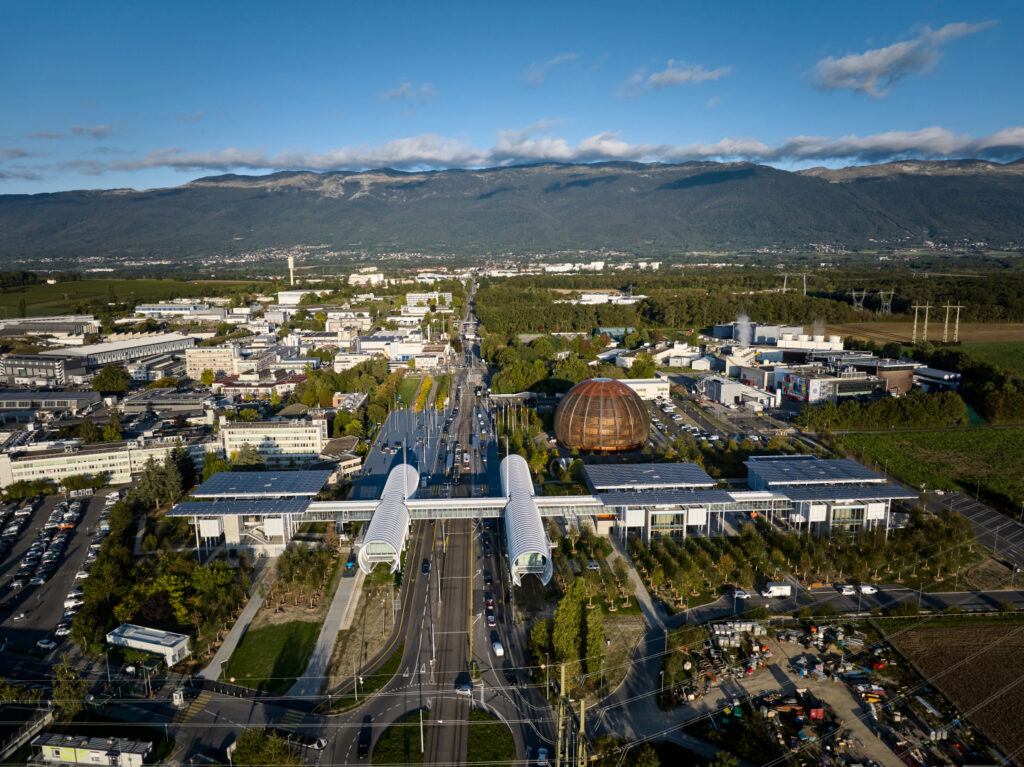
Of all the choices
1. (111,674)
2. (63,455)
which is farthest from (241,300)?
(111,674)

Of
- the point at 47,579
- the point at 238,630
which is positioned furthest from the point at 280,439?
the point at 238,630

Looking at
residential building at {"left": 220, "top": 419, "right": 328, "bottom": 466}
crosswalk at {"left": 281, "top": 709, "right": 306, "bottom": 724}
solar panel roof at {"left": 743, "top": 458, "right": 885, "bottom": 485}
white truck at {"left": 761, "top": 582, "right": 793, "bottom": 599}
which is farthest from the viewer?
residential building at {"left": 220, "top": 419, "right": 328, "bottom": 466}

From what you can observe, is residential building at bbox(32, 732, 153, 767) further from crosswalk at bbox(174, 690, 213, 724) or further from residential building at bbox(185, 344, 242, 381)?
residential building at bbox(185, 344, 242, 381)

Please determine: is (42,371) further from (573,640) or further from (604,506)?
(573,640)

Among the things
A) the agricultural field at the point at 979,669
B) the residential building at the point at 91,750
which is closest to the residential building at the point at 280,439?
the residential building at the point at 91,750

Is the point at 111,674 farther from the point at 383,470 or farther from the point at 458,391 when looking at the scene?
the point at 458,391

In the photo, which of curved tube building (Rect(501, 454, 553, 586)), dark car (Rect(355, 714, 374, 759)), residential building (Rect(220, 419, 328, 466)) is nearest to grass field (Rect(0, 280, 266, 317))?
residential building (Rect(220, 419, 328, 466))
